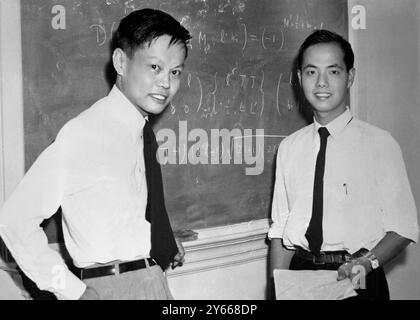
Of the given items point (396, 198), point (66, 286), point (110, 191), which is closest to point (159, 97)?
point (110, 191)

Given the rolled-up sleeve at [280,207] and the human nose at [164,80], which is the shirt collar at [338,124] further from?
the human nose at [164,80]

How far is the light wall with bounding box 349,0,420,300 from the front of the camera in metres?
2.04

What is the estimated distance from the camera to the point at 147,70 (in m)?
1.35

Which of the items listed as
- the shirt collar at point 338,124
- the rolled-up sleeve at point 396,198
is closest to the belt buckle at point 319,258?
the rolled-up sleeve at point 396,198

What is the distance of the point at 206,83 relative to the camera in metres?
1.81

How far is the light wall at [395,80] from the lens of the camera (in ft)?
6.68

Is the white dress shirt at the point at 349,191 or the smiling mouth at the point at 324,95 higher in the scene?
the smiling mouth at the point at 324,95

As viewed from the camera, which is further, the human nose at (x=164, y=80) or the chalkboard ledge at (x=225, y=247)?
the chalkboard ledge at (x=225, y=247)

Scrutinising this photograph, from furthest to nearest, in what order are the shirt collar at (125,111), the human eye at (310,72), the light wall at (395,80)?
the light wall at (395,80), the human eye at (310,72), the shirt collar at (125,111)

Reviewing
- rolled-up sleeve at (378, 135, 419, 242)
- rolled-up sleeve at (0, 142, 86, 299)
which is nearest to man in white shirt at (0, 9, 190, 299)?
rolled-up sleeve at (0, 142, 86, 299)

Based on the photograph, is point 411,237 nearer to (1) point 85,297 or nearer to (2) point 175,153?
(2) point 175,153

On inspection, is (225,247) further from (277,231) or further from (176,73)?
(176,73)

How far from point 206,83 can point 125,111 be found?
1.76ft

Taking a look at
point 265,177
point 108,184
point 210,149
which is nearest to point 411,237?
point 265,177
